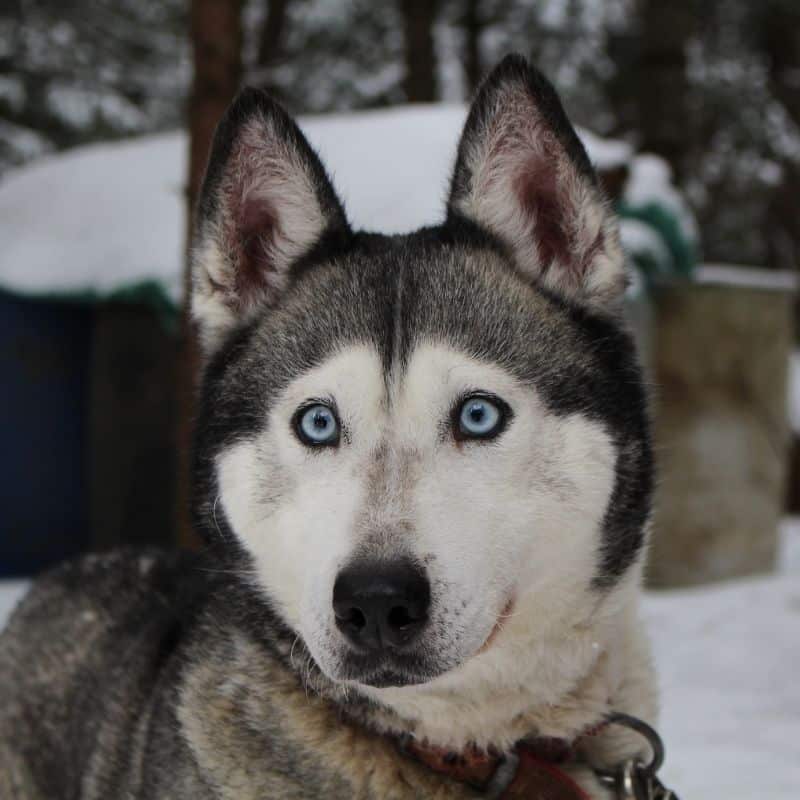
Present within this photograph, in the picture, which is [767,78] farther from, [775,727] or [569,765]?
[569,765]

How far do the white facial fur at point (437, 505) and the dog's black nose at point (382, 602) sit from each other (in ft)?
0.08

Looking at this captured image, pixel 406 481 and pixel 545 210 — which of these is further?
pixel 545 210

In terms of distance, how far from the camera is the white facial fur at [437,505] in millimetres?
1777

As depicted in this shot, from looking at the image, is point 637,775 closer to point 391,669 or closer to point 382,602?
point 391,669

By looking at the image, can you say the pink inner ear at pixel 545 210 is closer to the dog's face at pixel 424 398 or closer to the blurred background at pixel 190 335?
the dog's face at pixel 424 398

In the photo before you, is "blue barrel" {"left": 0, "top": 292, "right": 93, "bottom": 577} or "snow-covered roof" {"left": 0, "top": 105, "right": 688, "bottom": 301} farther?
"blue barrel" {"left": 0, "top": 292, "right": 93, "bottom": 577}

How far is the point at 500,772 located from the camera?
202 cm

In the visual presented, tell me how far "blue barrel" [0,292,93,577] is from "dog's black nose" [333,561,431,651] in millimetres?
5472

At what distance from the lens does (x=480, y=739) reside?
79.6 inches

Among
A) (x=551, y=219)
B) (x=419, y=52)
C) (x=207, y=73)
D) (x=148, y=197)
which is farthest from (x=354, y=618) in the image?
(x=419, y=52)

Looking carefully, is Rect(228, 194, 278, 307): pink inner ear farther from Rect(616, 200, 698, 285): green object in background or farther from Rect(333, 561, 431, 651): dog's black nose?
Rect(616, 200, 698, 285): green object in background

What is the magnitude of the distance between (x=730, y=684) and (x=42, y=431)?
4519 millimetres

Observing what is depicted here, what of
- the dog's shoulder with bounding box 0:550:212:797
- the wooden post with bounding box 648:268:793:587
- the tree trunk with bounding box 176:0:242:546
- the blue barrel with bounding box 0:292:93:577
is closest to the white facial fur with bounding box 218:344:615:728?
the dog's shoulder with bounding box 0:550:212:797

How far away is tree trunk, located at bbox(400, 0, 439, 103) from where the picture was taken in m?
10.9
